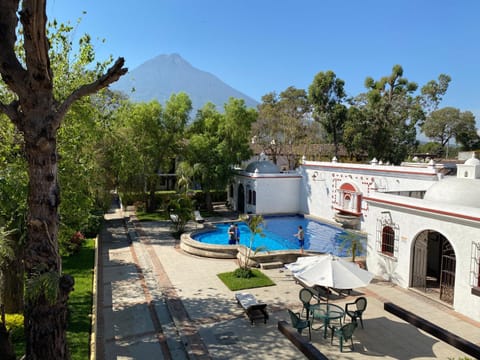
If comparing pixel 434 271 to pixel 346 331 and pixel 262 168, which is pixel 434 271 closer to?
pixel 346 331

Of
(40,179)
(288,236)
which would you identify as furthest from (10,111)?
(288,236)

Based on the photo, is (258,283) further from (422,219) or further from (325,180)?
(325,180)

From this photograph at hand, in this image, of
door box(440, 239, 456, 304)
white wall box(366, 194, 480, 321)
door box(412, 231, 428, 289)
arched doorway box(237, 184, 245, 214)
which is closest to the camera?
white wall box(366, 194, 480, 321)

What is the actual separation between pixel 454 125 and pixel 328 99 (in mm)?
25253

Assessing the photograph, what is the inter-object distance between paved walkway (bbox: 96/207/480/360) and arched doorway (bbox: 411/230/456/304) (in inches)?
29.5

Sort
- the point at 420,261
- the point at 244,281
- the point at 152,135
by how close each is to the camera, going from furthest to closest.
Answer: the point at 152,135
the point at 244,281
the point at 420,261

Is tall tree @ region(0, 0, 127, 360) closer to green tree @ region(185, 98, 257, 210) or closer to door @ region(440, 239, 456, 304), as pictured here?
door @ region(440, 239, 456, 304)

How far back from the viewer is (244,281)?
15.7 metres

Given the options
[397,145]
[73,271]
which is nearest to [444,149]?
[397,145]

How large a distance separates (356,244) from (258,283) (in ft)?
17.1

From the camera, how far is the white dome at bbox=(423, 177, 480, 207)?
13547 mm

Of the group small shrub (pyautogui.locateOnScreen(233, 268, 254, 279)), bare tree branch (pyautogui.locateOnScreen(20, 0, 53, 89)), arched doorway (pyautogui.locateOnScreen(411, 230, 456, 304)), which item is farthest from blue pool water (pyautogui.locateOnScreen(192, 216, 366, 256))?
bare tree branch (pyautogui.locateOnScreen(20, 0, 53, 89))

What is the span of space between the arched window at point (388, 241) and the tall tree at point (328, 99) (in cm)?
3015

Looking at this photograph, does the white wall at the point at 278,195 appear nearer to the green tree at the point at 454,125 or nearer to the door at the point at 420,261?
the door at the point at 420,261
